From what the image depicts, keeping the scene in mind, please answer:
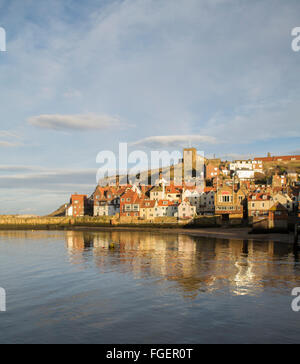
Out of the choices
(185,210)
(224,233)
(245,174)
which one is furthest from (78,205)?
(245,174)

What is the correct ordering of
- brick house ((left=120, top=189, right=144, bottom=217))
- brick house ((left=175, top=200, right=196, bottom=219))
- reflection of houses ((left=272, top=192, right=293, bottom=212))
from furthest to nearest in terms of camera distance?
1. brick house ((left=120, top=189, right=144, bottom=217))
2. brick house ((left=175, top=200, right=196, bottom=219))
3. reflection of houses ((left=272, top=192, right=293, bottom=212))

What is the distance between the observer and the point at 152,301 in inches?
926

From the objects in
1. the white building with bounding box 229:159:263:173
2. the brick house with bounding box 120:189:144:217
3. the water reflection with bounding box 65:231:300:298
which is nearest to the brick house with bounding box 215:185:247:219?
the brick house with bounding box 120:189:144:217

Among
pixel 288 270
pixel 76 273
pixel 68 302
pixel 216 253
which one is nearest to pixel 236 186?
pixel 216 253

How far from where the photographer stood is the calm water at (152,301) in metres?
17.9

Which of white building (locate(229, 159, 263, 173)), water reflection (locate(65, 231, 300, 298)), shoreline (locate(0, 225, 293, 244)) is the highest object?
white building (locate(229, 159, 263, 173))

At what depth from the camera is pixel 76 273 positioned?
3428 cm

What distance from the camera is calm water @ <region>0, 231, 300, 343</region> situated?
17906 millimetres

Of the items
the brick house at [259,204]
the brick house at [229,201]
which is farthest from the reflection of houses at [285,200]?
the brick house at [229,201]

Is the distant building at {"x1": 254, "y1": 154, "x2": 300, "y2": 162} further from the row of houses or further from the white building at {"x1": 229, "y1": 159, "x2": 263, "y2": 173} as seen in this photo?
the row of houses

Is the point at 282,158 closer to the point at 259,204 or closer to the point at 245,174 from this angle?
the point at 245,174

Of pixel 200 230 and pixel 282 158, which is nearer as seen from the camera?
pixel 200 230

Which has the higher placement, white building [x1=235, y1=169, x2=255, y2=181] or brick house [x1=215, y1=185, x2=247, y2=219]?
white building [x1=235, y1=169, x2=255, y2=181]
